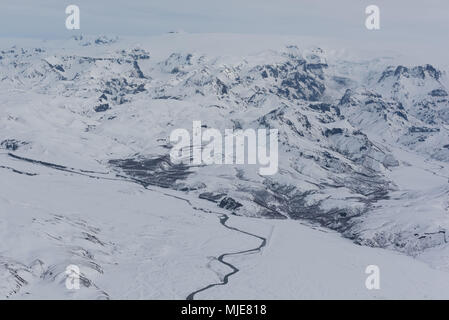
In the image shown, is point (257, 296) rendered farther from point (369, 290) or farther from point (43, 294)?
point (43, 294)

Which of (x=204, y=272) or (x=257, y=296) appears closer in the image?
(x=257, y=296)

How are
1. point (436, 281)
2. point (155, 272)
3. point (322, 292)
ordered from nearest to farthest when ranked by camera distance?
point (322, 292) < point (155, 272) < point (436, 281)
